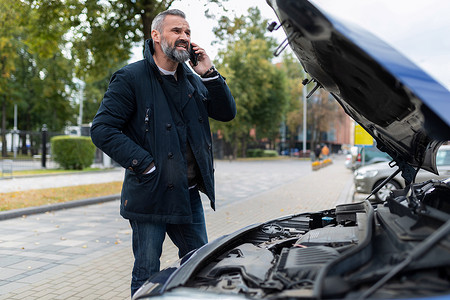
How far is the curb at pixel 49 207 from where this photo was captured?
8133 mm

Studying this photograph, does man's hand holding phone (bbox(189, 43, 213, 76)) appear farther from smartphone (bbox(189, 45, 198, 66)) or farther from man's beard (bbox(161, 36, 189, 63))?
man's beard (bbox(161, 36, 189, 63))

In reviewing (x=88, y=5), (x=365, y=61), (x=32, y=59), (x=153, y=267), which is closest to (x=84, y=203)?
(x=88, y=5)

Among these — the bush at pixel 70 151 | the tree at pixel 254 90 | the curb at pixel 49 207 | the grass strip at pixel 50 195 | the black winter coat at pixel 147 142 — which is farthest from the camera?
the tree at pixel 254 90

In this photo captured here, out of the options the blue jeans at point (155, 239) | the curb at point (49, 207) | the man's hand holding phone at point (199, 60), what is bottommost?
the curb at point (49, 207)

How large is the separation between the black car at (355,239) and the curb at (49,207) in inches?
270

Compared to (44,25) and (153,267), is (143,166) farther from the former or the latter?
(44,25)

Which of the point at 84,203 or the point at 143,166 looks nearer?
the point at 143,166

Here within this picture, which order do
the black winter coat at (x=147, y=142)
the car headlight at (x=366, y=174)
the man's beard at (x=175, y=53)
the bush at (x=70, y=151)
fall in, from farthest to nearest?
the bush at (x=70, y=151), the car headlight at (x=366, y=174), the man's beard at (x=175, y=53), the black winter coat at (x=147, y=142)

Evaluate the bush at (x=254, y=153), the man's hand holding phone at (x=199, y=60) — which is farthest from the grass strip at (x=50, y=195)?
the bush at (x=254, y=153)

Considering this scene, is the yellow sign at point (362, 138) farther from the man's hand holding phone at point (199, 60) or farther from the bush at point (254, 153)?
the bush at point (254, 153)

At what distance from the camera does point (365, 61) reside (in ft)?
5.86

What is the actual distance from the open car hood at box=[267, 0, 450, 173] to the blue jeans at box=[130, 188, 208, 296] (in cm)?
122

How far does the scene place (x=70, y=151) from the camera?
21000mm

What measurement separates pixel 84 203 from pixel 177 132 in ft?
26.8
